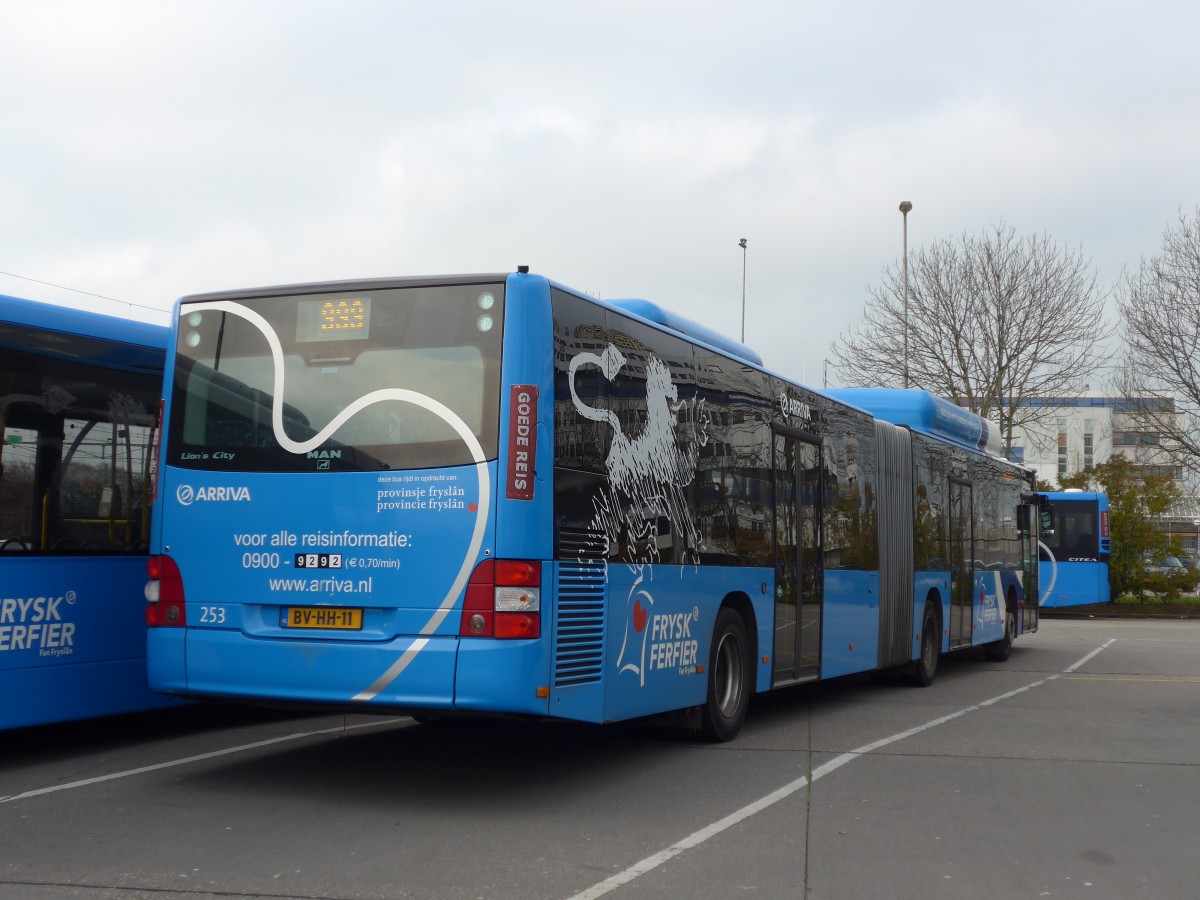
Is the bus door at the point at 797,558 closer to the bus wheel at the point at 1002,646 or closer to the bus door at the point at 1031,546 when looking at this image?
the bus wheel at the point at 1002,646

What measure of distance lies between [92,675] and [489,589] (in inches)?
141

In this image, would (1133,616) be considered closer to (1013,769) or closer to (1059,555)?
(1059,555)

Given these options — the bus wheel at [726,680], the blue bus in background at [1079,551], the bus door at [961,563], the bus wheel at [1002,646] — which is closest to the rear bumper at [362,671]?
the bus wheel at [726,680]

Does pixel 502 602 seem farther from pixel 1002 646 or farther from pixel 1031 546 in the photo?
pixel 1031 546

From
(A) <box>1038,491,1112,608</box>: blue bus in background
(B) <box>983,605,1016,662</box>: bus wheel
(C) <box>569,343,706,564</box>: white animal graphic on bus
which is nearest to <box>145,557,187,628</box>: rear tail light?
(C) <box>569,343,706,564</box>: white animal graphic on bus

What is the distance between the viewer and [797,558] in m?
11.6

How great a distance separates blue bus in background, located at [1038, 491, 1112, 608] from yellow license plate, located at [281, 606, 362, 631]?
28989 millimetres

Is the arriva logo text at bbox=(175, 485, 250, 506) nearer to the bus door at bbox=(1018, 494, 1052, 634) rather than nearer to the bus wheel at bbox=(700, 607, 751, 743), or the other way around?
the bus wheel at bbox=(700, 607, 751, 743)

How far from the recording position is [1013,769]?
922 centimetres

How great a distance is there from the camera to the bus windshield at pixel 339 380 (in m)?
7.55

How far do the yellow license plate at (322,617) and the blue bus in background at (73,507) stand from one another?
84.7 inches

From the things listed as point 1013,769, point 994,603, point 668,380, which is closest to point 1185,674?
point 994,603

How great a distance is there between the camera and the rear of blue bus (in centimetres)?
735

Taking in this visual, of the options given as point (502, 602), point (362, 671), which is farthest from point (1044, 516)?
→ point (362, 671)
